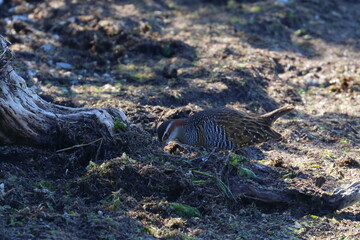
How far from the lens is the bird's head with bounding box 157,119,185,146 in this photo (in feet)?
23.5

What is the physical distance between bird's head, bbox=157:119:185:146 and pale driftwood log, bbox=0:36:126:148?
26.3 inches

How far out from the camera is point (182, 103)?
892cm

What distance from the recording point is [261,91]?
9.97 meters

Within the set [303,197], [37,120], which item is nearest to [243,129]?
[303,197]

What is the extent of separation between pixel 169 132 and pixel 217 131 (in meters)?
0.59

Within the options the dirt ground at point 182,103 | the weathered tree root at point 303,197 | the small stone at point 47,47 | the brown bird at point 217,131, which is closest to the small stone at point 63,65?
the dirt ground at point 182,103

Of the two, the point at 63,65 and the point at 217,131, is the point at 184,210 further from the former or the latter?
the point at 63,65

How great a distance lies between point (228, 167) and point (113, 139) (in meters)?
1.33

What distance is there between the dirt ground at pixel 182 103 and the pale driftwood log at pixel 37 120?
0.15 metres

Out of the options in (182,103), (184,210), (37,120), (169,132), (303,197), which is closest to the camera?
(184,210)

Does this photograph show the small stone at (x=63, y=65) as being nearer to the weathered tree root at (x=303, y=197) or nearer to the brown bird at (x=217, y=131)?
the brown bird at (x=217, y=131)

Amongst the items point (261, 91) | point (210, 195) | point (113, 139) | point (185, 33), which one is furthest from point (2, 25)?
point (210, 195)

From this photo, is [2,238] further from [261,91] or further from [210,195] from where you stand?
[261,91]

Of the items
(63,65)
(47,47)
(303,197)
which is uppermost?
(47,47)
